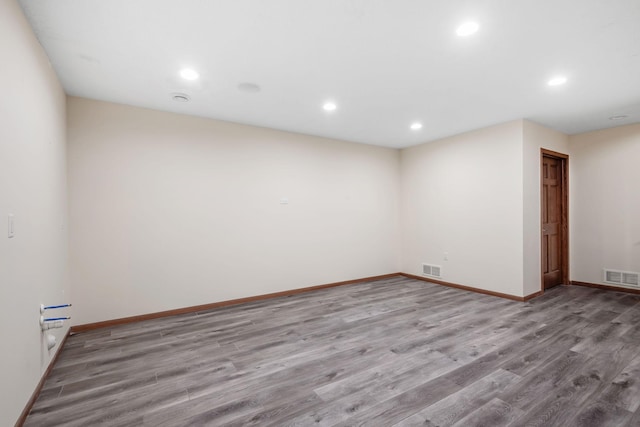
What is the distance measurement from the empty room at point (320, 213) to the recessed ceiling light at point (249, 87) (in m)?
0.08

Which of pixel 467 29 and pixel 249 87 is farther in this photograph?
pixel 249 87

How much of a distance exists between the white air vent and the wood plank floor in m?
1.39

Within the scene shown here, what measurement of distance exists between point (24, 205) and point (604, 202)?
6955mm

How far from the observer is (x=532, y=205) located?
13.6 feet

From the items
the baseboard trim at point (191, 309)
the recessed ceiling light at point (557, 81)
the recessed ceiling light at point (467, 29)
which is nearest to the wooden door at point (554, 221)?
the recessed ceiling light at point (557, 81)

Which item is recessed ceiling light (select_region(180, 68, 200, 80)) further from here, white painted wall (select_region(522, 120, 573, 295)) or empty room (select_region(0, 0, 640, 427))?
white painted wall (select_region(522, 120, 573, 295))

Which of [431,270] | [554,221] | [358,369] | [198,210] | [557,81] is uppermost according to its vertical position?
[557,81]

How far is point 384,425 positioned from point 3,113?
9.10ft

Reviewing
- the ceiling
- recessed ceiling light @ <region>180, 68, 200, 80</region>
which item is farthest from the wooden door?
recessed ceiling light @ <region>180, 68, 200, 80</region>

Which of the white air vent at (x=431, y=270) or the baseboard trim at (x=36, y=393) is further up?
the white air vent at (x=431, y=270)

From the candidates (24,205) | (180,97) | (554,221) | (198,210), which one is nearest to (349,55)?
(180,97)

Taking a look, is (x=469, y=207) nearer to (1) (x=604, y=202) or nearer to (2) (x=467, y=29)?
(1) (x=604, y=202)

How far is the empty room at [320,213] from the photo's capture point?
6.08 feet

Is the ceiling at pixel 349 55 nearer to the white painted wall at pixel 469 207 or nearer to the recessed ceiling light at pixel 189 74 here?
the recessed ceiling light at pixel 189 74
